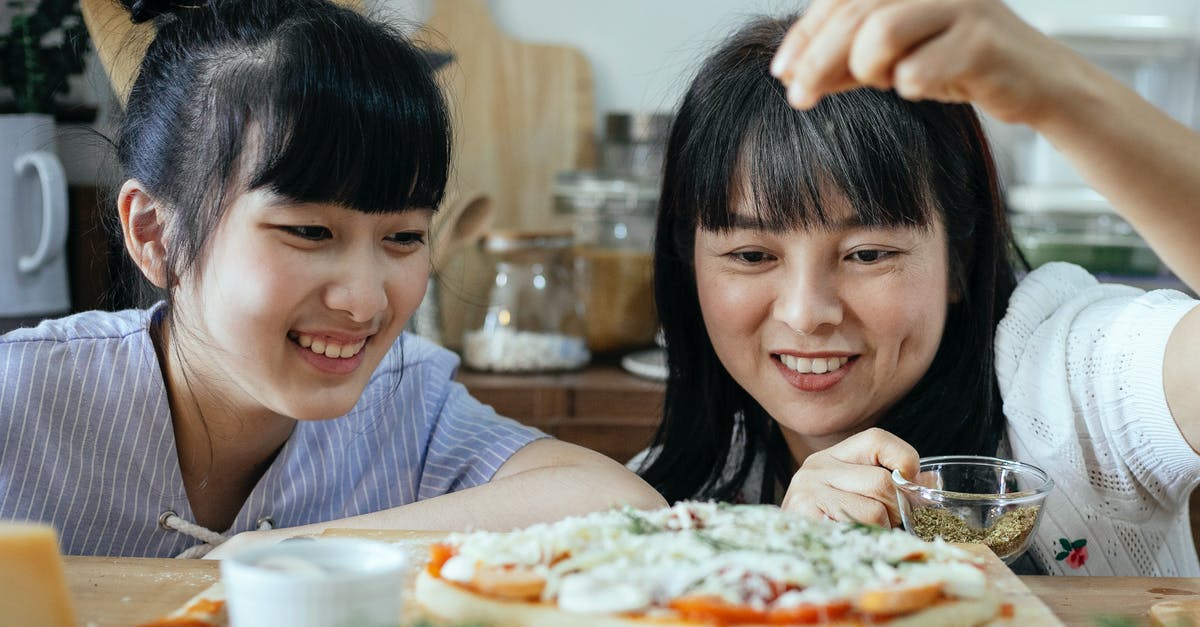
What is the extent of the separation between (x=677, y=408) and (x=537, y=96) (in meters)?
1.46

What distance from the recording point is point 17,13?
2.31 m

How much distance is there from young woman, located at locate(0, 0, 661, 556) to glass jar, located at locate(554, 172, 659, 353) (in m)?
1.09

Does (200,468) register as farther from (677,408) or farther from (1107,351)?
(1107,351)

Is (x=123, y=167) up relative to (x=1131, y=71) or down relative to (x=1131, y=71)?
down

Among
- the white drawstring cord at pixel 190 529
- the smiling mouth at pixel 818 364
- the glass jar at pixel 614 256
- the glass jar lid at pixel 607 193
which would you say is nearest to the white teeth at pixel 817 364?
the smiling mouth at pixel 818 364

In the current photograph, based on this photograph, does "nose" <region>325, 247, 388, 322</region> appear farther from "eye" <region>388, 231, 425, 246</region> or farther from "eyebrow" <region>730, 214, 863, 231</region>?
"eyebrow" <region>730, 214, 863, 231</region>

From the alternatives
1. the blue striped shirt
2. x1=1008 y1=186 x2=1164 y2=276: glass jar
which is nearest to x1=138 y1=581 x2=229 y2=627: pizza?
the blue striped shirt

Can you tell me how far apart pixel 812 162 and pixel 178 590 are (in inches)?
30.7

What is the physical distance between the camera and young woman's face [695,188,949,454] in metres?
1.23

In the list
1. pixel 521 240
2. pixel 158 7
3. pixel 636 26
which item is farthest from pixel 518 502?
pixel 636 26

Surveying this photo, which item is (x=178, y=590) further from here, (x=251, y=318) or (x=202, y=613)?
(x=251, y=318)

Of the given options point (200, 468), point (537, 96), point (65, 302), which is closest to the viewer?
point (200, 468)

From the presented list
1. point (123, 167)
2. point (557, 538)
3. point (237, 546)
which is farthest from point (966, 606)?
point (123, 167)

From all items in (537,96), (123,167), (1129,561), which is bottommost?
(1129,561)
